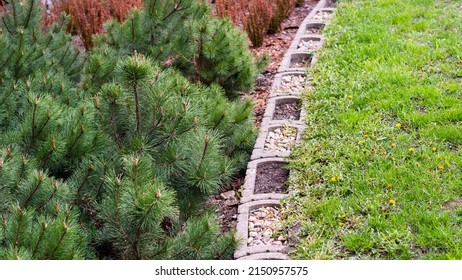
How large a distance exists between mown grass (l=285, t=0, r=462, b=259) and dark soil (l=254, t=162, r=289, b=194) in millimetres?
101

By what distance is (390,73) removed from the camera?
5.04 m

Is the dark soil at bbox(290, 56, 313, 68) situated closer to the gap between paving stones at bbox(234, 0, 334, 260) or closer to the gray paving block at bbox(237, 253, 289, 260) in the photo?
the gap between paving stones at bbox(234, 0, 334, 260)

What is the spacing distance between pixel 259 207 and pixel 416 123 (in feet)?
4.72

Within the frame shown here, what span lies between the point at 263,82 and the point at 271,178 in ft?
6.18

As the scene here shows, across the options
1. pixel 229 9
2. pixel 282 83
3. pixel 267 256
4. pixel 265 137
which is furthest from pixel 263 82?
pixel 267 256

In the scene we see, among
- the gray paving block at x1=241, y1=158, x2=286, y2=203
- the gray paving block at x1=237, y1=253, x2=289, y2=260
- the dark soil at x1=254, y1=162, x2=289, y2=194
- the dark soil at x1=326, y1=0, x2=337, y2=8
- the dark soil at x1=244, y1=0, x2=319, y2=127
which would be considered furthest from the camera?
the dark soil at x1=326, y1=0, x2=337, y2=8

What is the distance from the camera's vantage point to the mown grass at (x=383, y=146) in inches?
128

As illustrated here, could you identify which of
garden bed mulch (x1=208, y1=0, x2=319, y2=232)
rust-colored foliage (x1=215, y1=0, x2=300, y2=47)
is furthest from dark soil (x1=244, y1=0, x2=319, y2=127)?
rust-colored foliage (x1=215, y1=0, x2=300, y2=47)

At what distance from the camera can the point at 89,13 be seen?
612 cm

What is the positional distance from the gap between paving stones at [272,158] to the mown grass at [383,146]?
10 cm

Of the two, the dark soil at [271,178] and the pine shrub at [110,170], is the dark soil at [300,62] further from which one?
the pine shrub at [110,170]

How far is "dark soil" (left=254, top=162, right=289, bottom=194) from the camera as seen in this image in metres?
3.87
